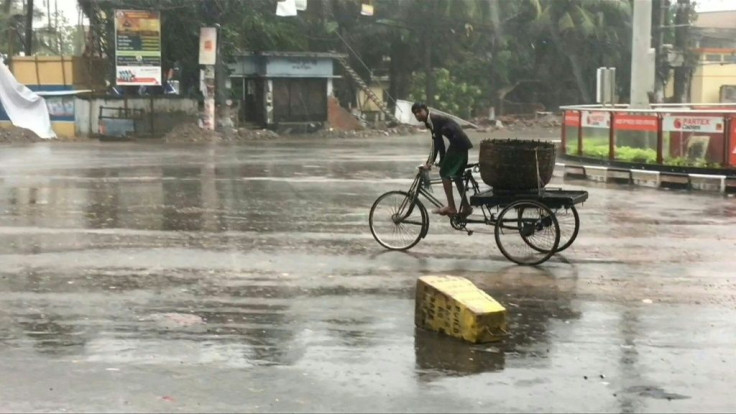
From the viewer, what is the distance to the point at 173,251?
11375 millimetres

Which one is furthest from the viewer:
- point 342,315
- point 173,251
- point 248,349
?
point 173,251

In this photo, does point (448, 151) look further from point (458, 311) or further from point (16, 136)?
point (16, 136)

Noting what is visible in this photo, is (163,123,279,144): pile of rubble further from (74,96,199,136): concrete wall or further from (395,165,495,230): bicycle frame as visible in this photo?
(395,165,495,230): bicycle frame

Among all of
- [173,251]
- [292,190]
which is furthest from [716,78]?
[173,251]

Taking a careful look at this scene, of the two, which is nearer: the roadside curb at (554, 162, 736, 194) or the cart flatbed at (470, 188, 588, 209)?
the cart flatbed at (470, 188, 588, 209)

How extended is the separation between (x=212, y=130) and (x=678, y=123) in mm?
22828

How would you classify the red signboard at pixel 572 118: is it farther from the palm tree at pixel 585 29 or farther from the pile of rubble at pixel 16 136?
the palm tree at pixel 585 29

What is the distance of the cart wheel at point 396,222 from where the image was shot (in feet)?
37.9

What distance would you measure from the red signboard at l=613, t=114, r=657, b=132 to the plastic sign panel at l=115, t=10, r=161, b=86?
2269 cm

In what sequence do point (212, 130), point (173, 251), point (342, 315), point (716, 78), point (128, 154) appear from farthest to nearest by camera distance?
point (716, 78)
point (212, 130)
point (128, 154)
point (173, 251)
point (342, 315)

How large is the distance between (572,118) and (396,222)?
1409cm

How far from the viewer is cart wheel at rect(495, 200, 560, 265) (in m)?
10.6

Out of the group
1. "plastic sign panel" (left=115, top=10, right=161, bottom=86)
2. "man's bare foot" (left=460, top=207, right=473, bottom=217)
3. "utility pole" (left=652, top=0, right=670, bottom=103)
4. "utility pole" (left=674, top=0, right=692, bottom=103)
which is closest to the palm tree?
"utility pole" (left=652, top=0, right=670, bottom=103)

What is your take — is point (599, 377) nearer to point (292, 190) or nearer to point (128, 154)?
point (292, 190)
